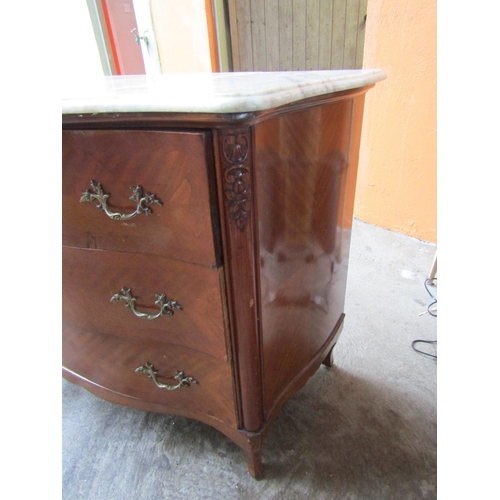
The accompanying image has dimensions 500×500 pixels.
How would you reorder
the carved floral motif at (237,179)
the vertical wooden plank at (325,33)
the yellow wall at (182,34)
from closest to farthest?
the carved floral motif at (237,179) < the vertical wooden plank at (325,33) < the yellow wall at (182,34)

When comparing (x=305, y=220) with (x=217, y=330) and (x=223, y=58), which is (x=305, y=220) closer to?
(x=217, y=330)

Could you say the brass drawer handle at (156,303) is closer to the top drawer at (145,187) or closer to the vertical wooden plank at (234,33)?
the top drawer at (145,187)

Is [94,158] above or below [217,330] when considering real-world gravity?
above

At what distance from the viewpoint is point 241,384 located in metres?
0.67

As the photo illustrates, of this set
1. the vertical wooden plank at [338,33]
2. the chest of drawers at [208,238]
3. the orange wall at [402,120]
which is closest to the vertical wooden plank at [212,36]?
the vertical wooden plank at [338,33]

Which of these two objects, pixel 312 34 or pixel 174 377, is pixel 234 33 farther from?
pixel 174 377

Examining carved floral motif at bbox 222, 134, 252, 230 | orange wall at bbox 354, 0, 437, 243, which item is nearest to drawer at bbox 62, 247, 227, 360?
carved floral motif at bbox 222, 134, 252, 230

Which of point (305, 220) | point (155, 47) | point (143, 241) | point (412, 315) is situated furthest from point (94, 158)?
point (155, 47)

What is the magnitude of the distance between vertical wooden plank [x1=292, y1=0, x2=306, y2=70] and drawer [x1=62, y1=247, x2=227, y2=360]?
211 centimetres

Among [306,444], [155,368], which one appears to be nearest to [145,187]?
[155,368]

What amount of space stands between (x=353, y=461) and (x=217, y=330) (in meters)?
0.52

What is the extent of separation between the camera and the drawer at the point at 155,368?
69 cm

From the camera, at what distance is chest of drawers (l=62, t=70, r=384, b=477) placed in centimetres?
47
